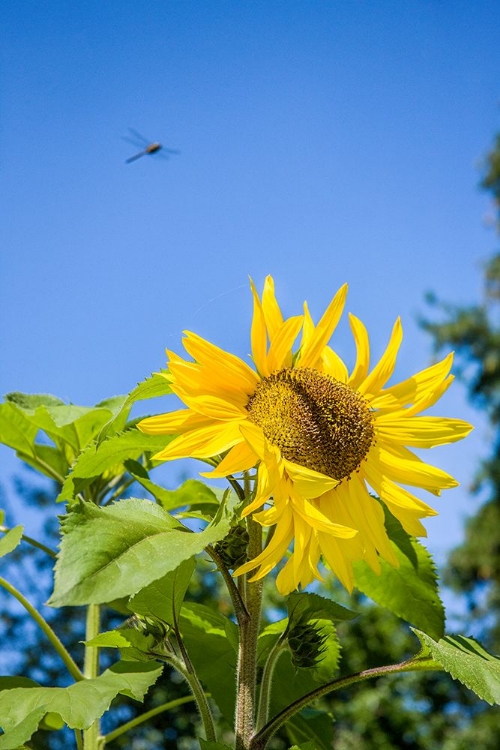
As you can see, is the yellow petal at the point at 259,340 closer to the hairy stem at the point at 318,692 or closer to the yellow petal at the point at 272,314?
the yellow petal at the point at 272,314

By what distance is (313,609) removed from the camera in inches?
31.2

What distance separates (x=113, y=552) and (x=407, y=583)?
15.1 inches

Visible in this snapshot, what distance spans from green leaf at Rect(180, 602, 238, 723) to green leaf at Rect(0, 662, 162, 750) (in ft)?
0.37

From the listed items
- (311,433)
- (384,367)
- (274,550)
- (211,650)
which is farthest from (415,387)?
(211,650)

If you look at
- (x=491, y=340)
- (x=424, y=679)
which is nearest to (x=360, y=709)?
(x=424, y=679)

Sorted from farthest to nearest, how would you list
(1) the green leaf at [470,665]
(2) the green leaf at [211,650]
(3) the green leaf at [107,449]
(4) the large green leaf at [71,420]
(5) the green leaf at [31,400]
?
1. (5) the green leaf at [31,400]
2. (4) the large green leaf at [71,420]
3. (2) the green leaf at [211,650]
4. (3) the green leaf at [107,449]
5. (1) the green leaf at [470,665]

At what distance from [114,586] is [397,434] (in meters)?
0.38

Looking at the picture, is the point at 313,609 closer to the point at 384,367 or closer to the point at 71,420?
the point at 384,367

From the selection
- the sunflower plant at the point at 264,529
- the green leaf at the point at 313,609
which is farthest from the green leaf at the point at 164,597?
the green leaf at the point at 313,609

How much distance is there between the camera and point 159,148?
2340 millimetres

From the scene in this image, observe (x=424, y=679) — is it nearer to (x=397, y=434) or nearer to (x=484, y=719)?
(x=484, y=719)

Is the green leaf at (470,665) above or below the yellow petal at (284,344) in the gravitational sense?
below

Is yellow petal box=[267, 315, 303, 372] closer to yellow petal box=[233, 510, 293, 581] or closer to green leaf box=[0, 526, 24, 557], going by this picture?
yellow petal box=[233, 510, 293, 581]

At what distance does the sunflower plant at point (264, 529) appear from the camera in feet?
2.32
